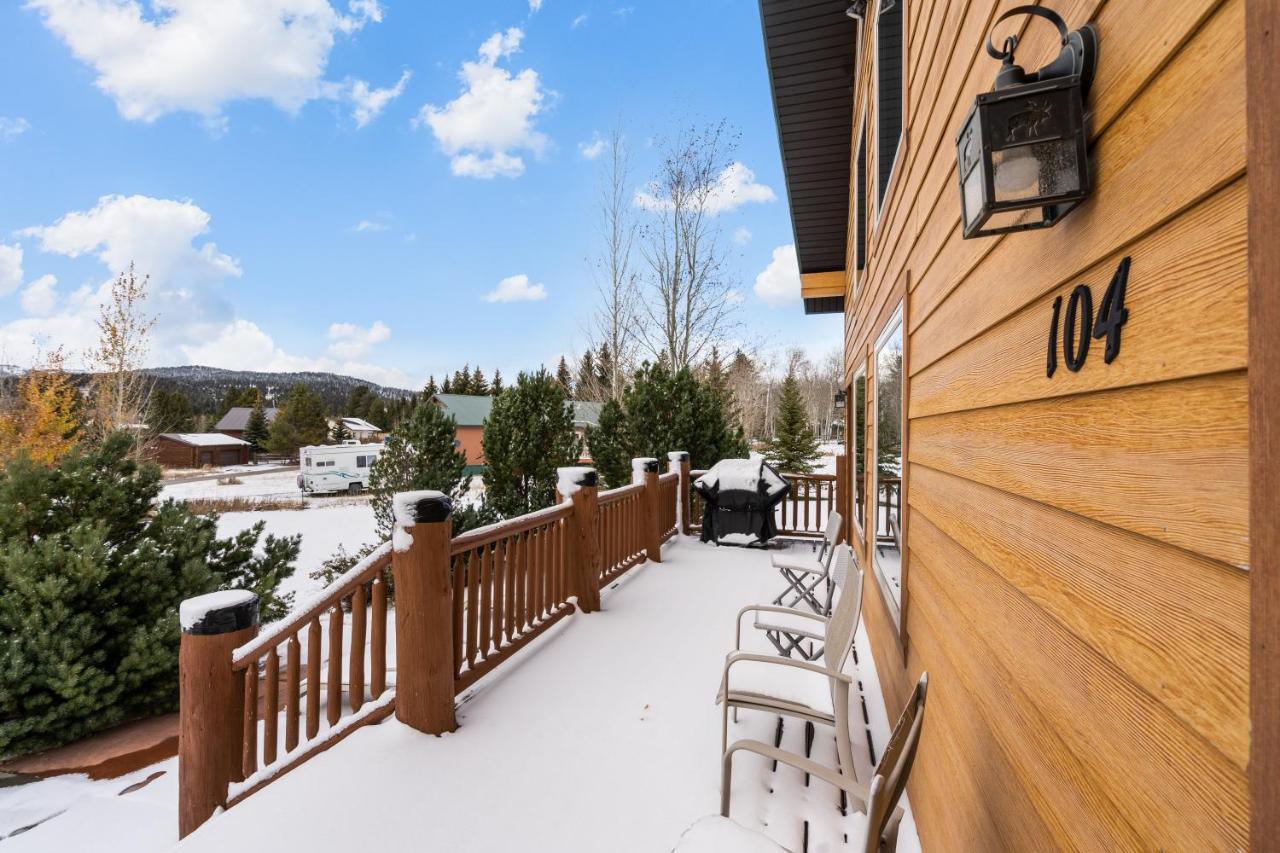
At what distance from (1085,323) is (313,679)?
129 inches

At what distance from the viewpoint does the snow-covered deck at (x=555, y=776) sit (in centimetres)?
224

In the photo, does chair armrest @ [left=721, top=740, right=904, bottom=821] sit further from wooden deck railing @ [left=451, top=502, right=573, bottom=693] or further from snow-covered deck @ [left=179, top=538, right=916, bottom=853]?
wooden deck railing @ [left=451, top=502, right=573, bottom=693]

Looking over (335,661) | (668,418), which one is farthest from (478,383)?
(335,661)

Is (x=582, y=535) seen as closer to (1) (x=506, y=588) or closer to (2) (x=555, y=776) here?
(1) (x=506, y=588)

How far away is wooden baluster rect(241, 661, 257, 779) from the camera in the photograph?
265 centimetres

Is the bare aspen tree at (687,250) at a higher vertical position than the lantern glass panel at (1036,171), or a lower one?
higher

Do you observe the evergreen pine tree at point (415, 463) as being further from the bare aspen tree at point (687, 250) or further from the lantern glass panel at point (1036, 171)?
the lantern glass panel at point (1036, 171)

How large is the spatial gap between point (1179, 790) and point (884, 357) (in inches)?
128

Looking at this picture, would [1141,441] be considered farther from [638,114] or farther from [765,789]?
[638,114]

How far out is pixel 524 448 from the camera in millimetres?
9547

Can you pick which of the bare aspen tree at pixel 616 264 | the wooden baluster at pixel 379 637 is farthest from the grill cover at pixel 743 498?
the bare aspen tree at pixel 616 264

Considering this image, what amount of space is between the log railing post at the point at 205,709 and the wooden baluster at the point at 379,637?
61 cm

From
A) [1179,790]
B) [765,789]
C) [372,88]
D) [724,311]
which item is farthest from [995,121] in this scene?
[372,88]

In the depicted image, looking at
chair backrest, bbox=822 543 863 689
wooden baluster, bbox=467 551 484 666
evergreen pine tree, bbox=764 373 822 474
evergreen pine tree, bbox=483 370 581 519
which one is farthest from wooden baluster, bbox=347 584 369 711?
evergreen pine tree, bbox=764 373 822 474
